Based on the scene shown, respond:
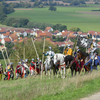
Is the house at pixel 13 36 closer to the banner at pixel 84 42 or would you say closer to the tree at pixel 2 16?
the tree at pixel 2 16

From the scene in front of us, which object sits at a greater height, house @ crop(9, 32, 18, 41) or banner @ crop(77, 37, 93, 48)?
banner @ crop(77, 37, 93, 48)

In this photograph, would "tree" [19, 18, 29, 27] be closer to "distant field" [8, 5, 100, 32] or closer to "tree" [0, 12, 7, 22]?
"distant field" [8, 5, 100, 32]

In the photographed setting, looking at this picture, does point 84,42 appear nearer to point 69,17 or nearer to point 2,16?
point 69,17

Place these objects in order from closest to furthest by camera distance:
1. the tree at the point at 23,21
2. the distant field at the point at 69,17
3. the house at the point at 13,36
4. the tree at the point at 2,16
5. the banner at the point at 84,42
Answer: the banner at the point at 84,42 → the house at the point at 13,36 → the distant field at the point at 69,17 → the tree at the point at 23,21 → the tree at the point at 2,16

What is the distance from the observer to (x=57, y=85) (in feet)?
39.4

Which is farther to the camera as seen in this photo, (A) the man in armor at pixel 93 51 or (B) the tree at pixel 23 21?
(B) the tree at pixel 23 21

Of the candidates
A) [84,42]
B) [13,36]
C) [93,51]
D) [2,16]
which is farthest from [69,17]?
[93,51]

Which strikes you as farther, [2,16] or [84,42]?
[2,16]

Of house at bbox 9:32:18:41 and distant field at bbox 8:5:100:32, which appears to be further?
distant field at bbox 8:5:100:32

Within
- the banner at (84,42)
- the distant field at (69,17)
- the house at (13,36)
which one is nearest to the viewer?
the banner at (84,42)

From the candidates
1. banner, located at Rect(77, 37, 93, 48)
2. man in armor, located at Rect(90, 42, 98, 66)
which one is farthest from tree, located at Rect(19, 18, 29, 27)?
man in armor, located at Rect(90, 42, 98, 66)

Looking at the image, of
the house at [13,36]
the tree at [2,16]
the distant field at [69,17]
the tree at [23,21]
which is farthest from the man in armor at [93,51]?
the tree at [2,16]

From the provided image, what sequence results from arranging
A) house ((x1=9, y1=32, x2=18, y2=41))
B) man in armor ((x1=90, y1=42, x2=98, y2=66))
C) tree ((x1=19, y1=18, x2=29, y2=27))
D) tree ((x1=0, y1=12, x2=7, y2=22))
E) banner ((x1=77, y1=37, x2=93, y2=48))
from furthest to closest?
tree ((x1=0, y1=12, x2=7, y2=22)), tree ((x1=19, y1=18, x2=29, y2=27)), house ((x1=9, y1=32, x2=18, y2=41)), banner ((x1=77, y1=37, x2=93, y2=48)), man in armor ((x1=90, y1=42, x2=98, y2=66))

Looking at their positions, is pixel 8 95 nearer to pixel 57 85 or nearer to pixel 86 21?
pixel 57 85
